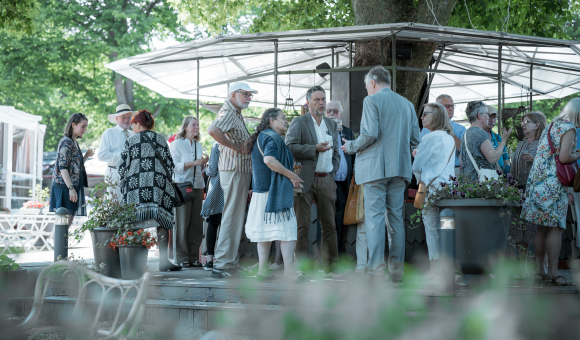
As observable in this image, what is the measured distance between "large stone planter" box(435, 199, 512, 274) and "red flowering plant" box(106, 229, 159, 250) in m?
2.95

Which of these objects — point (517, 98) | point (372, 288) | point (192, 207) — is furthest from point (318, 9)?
point (372, 288)

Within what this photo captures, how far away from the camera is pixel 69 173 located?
6.86 meters

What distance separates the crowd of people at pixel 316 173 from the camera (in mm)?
5203

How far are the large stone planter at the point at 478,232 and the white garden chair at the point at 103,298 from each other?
3070mm

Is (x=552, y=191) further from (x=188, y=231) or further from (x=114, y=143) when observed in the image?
(x=114, y=143)

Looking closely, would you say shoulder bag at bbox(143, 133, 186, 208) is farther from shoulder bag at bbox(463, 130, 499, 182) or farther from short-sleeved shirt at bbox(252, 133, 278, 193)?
shoulder bag at bbox(463, 130, 499, 182)

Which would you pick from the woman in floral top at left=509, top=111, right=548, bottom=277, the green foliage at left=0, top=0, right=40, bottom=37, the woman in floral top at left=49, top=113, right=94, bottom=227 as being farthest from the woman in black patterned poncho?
the green foliage at left=0, top=0, right=40, bottom=37

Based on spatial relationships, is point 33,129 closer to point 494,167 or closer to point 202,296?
point 202,296

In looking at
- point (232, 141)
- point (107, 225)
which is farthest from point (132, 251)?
point (232, 141)

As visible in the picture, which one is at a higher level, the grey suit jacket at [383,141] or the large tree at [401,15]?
the large tree at [401,15]

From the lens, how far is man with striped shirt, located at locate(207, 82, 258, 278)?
5.74 metres

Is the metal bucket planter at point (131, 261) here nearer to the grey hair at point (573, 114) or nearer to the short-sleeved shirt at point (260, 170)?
the short-sleeved shirt at point (260, 170)

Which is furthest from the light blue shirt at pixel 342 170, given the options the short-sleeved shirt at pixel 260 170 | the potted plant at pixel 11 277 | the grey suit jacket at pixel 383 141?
the potted plant at pixel 11 277

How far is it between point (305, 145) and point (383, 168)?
888 millimetres
